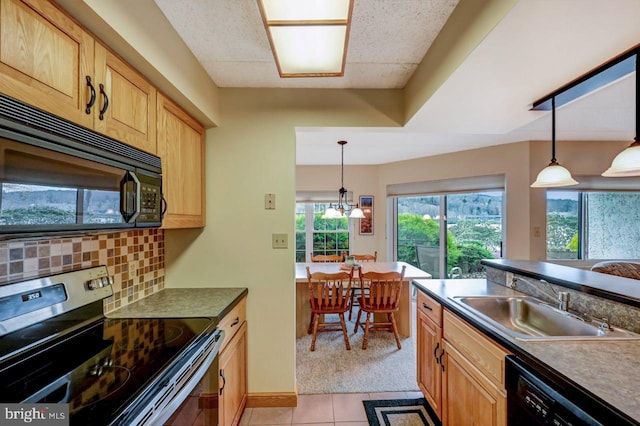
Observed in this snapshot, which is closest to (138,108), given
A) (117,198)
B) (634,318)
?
(117,198)

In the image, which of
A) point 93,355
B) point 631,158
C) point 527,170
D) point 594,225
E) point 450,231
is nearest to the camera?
point 93,355

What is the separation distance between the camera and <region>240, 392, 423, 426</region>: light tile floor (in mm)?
1900

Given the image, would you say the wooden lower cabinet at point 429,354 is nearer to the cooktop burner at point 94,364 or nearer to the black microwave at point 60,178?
the cooktop burner at point 94,364

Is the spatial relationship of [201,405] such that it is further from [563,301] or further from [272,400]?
[563,301]

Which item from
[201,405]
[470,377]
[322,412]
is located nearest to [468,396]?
[470,377]

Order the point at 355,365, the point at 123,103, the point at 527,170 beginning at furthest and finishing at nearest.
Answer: the point at 527,170 < the point at 355,365 < the point at 123,103

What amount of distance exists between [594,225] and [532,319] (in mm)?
3185

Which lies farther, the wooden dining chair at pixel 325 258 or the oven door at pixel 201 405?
the wooden dining chair at pixel 325 258

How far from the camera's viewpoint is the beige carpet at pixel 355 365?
230cm

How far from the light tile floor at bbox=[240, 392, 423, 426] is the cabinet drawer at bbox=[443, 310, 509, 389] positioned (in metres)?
0.89

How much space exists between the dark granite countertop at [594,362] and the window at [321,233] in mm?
3876

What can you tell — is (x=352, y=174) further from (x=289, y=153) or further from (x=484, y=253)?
(x=289, y=153)

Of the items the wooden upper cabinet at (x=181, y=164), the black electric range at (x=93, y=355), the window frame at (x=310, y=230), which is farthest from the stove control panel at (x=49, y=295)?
the window frame at (x=310, y=230)

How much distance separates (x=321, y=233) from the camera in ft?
17.3
